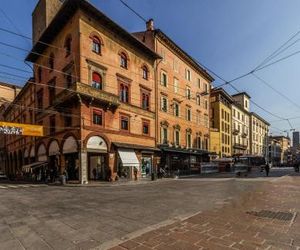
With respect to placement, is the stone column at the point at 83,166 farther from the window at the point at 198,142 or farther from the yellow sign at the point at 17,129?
the window at the point at 198,142

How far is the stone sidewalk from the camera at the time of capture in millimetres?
5465

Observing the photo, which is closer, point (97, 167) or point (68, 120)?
point (68, 120)

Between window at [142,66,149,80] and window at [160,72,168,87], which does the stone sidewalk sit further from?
window at [160,72,168,87]

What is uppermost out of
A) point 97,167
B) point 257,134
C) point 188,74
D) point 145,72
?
point 188,74

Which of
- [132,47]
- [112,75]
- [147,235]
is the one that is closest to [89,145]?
[112,75]

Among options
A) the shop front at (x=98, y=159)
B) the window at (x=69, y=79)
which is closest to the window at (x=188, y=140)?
the shop front at (x=98, y=159)

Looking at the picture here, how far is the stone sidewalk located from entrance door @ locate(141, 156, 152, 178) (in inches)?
877

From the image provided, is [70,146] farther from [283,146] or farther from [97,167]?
[283,146]

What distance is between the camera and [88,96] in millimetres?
23469

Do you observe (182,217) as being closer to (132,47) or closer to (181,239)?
(181,239)

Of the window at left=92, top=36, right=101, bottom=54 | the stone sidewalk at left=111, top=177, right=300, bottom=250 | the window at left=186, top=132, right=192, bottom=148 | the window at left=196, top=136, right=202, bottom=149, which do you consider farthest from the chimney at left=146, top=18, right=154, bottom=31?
the stone sidewalk at left=111, top=177, right=300, bottom=250

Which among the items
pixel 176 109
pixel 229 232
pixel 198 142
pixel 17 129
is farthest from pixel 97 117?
pixel 198 142

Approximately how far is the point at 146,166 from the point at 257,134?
60.8m

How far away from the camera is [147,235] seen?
620 cm
